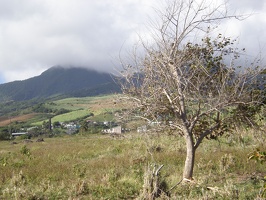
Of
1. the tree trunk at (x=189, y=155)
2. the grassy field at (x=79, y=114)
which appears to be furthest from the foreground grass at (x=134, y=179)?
the grassy field at (x=79, y=114)

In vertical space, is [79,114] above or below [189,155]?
below

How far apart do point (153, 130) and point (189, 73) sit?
1865 millimetres

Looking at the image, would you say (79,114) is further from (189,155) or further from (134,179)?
(189,155)

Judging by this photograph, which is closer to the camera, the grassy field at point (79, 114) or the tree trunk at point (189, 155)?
the tree trunk at point (189, 155)

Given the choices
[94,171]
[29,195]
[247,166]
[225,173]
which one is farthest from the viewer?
[94,171]

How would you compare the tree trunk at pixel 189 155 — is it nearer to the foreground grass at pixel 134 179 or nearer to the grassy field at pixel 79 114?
the foreground grass at pixel 134 179

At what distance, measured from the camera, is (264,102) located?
830 cm

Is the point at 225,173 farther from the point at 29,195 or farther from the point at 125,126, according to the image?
the point at 29,195

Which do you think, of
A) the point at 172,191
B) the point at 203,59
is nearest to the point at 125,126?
the point at 172,191

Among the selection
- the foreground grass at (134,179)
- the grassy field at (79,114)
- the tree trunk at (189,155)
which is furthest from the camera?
Answer: the grassy field at (79,114)

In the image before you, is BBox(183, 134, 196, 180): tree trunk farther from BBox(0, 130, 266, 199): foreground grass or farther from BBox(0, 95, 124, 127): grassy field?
BBox(0, 95, 124, 127): grassy field

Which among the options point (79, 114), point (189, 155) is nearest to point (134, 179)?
point (189, 155)

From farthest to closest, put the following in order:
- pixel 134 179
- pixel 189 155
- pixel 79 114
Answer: pixel 79 114
pixel 134 179
pixel 189 155

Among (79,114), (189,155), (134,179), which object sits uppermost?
(189,155)
